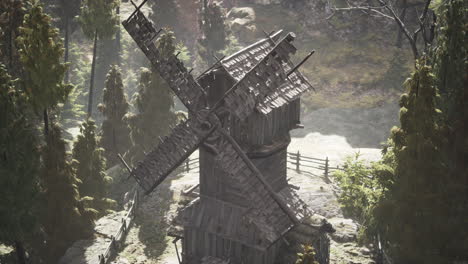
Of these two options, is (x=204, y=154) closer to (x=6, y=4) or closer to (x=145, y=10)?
(x=6, y=4)

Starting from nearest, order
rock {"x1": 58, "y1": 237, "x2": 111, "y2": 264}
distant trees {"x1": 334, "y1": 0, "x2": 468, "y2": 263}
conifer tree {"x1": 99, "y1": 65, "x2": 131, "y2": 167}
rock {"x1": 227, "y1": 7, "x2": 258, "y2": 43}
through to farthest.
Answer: distant trees {"x1": 334, "y1": 0, "x2": 468, "y2": 263}, rock {"x1": 58, "y1": 237, "x2": 111, "y2": 264}, conifer tree {"x1": 99, "y1": 65, "x2": 131, "y2": 167}, rock {"x1": 227, "y1": 7, "x2": 258, "y2": 43}

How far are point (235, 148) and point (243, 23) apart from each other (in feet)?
135

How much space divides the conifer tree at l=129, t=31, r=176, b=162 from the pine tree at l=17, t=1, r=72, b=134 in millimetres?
11182

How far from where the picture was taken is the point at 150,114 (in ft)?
94.7

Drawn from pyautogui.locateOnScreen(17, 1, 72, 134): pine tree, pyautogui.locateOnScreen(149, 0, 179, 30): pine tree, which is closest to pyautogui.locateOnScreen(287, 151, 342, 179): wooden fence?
pyautogui.locateOnScreen(17, 1, 72, 134): pine tree

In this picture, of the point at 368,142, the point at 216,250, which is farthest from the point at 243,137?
the point at 368,142

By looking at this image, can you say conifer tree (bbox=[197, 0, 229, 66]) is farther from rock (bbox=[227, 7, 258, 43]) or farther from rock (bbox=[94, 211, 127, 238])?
rock (bbox=[94, 211, 127, 238])

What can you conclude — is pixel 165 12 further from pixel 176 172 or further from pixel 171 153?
pixel 171 153

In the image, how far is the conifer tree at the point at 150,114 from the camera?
1123 inches

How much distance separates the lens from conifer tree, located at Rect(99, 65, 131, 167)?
95.7 ft

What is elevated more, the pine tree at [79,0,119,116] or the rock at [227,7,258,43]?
the rock at [227,7,258,43]

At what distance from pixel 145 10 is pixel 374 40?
31.5 metres

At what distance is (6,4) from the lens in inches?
815

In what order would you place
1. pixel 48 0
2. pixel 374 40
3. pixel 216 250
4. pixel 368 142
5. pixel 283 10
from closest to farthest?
pixel 216 250 → pixel 368 142 → pixel 48 0 → pixel 374 40 → pixel 283 10
